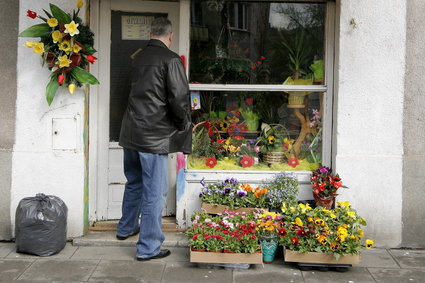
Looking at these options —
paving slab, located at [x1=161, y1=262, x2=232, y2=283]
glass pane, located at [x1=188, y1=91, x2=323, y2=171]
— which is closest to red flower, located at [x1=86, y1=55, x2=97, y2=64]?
glass pane, located at [x1=188, y1=91, x2=323, y2=171]

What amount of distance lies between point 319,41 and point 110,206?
111 inches

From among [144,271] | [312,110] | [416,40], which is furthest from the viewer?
[312,110]

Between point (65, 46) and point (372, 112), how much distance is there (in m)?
3.05

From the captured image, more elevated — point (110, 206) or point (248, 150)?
point (248, 150)

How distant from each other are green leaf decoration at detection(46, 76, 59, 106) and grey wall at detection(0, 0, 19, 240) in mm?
414

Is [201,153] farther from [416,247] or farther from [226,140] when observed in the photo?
[416,247]

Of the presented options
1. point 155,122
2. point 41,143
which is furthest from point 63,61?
point 155,122

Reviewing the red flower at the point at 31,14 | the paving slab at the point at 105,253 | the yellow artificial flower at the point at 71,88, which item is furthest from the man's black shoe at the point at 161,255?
the red flower at the point at 31,14

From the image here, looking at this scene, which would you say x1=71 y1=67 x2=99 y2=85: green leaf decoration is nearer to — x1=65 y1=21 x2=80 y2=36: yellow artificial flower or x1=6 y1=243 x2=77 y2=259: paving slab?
x1=65 y1=21 x2=80 y2=36: yellow artificial flower

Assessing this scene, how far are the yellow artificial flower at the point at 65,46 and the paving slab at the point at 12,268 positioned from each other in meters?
1.99

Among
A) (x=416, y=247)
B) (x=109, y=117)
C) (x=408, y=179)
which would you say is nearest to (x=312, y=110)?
(x=408, y=179)

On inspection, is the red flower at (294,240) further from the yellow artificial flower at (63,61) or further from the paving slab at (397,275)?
the yellow artificial flower at (63,61)

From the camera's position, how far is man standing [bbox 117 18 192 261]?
5.20m

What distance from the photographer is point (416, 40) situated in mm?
5742
